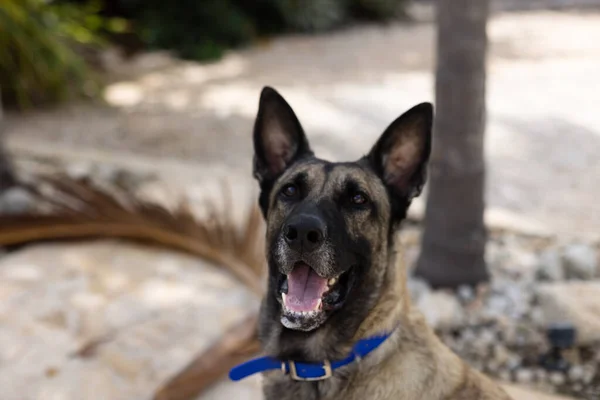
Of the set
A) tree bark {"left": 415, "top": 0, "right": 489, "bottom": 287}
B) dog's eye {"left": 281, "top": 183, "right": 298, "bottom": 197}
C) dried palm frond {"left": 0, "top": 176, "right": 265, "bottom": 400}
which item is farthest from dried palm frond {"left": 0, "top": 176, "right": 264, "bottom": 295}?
dog's eye {"left": 281, "top": 183, "right": 298, "bottom": 197}

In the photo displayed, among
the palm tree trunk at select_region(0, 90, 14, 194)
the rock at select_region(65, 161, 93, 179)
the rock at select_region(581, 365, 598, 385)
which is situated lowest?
the rock at select_region(581, 365, 598, 385)

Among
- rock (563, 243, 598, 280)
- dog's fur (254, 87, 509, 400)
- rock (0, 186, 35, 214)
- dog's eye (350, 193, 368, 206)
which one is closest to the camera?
dog's fur (254, 87, 509, 400)

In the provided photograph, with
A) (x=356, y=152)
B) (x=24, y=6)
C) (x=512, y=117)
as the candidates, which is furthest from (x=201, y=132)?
(x=512, y=117)

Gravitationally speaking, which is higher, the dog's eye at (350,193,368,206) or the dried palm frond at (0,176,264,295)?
the dog's eye at (350,193,368,206)

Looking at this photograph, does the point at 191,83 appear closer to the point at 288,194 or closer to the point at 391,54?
the point at 391,54

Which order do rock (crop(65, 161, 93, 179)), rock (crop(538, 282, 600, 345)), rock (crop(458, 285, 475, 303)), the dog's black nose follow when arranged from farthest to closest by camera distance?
rock (crop(65, 161, 93, 179))
rock (crop(458, 285, 475, 303))
rock (crop(538, 282, 600, 345))
the dog's black nose

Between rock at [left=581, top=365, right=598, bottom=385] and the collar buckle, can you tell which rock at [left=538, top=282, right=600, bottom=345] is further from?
the collar buckle

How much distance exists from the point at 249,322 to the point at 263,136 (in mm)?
1206

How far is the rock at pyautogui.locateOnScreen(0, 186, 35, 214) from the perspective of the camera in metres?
4.83

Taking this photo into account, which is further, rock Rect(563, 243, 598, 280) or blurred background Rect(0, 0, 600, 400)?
rock Rect(563, 243, 598, 280)

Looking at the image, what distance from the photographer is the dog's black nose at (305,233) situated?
2.27 metres

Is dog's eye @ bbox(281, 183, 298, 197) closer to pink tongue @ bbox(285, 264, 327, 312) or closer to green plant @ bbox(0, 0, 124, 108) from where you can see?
pink tongue @ bbox(285, 264, 327, 312)

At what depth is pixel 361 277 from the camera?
248cm

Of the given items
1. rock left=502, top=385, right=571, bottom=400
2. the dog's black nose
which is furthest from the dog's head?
rock left=502, top=385, right=571, bottom=400
